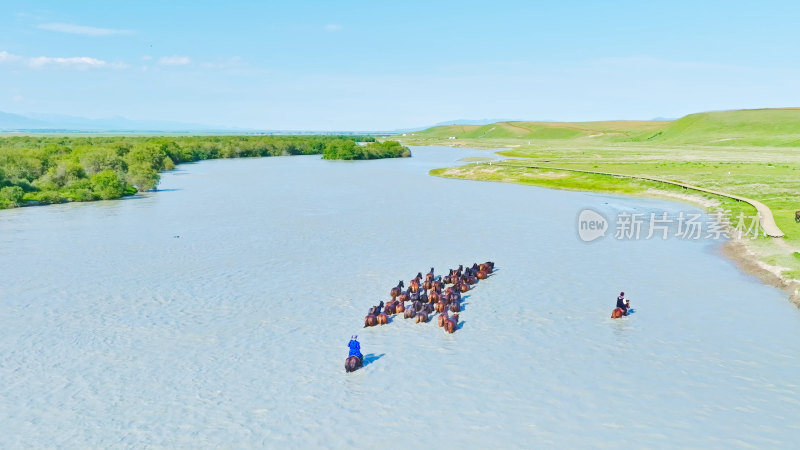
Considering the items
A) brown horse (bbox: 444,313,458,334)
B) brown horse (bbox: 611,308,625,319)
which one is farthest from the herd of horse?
brown horse (bbox: 611,308,625,319)

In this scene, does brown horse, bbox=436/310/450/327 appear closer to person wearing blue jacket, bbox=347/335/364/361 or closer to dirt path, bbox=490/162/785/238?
person wearing blue jacket, bbox=347/335/364/361

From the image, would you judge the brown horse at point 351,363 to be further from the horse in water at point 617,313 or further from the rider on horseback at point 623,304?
the rider on horseback at point 623,304

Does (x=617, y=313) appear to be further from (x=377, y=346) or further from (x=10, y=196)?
(x=10, y=196)

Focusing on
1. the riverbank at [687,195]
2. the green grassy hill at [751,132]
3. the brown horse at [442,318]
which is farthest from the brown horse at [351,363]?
the green grassy hill at [751,132]

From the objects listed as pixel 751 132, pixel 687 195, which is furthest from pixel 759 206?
pixel 751 132

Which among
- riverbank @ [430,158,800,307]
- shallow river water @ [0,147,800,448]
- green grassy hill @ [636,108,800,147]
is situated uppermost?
green grassy hill @ [636,108,800,147]

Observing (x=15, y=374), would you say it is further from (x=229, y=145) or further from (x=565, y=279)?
(x=229, y=145)
